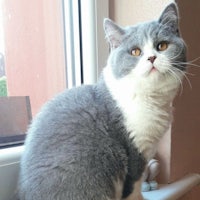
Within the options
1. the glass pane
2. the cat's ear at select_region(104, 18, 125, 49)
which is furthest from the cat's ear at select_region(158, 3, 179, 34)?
the glass pane

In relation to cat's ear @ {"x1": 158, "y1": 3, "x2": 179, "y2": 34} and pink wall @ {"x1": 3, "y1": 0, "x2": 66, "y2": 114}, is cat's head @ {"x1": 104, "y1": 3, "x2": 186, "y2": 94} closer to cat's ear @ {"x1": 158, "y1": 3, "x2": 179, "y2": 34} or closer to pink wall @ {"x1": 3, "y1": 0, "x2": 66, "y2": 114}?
cat's ear @ {"x1": 158, "y1": 3, "x2": 179, "y2": 34}

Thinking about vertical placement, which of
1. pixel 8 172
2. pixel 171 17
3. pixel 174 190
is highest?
pixel 171 17

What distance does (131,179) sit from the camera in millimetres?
822

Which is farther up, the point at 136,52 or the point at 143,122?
the point at 136,52

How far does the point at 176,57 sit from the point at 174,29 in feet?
0.28

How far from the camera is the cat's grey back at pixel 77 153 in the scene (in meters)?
0.75

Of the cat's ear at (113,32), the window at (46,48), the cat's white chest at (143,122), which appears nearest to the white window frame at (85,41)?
the window at (46,48)

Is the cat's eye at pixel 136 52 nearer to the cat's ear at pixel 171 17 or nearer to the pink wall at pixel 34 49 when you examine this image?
the cat's ear at pixel 171 17

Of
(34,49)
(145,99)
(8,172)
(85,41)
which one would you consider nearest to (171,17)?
(145,99)

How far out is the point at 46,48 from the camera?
3.38 feet

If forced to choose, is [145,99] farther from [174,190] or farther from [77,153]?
[174,190]

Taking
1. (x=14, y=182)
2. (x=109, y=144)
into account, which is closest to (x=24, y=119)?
(x=14, y=182)

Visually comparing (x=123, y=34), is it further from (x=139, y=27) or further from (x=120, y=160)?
(x=120, y=160)

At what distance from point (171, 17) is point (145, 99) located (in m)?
0.22
